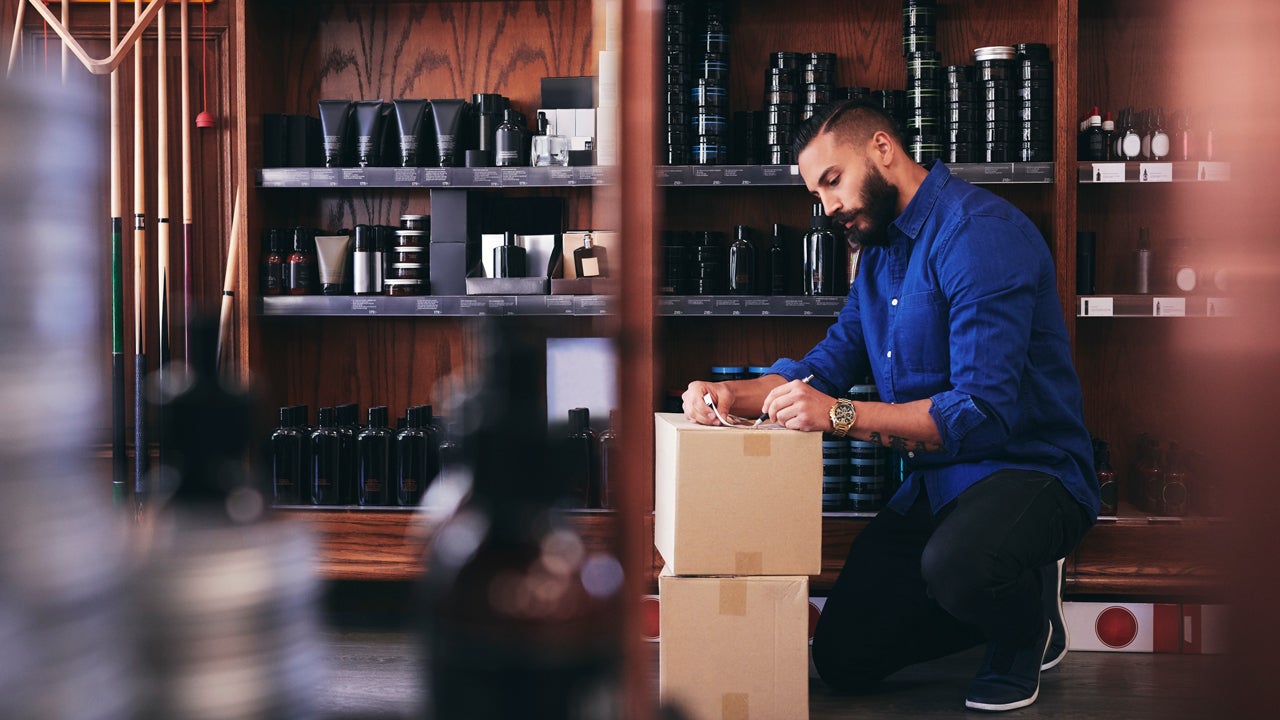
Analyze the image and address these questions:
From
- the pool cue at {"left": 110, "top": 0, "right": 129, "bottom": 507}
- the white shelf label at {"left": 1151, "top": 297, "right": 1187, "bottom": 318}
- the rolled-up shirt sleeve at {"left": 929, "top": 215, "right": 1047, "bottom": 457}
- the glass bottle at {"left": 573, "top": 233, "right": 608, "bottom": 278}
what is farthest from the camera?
the glass bottle at {"left": 573, "top": 233, "right": 608, "bottom": 278}

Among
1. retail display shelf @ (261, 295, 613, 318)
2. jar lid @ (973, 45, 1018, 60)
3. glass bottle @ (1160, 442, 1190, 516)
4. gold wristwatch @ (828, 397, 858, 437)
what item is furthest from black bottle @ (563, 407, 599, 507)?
glass bottle @ (1160, 442, 1190, 516)

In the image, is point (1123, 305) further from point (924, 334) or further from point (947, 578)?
point (947, 578)

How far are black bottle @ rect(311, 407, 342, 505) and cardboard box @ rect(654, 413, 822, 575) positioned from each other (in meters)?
1.52

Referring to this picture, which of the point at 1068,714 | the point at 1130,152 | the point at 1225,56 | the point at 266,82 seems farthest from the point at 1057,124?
the point at 1225,56

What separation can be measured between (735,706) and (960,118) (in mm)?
1931

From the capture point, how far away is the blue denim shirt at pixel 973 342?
93.4 inches

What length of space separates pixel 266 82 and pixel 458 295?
1.03 m

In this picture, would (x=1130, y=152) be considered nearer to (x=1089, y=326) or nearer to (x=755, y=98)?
(x=1089, y=326)

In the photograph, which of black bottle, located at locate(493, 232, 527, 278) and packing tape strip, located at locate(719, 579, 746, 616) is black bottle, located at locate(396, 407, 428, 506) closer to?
black bottle, located at locate(493, 232, 527, 278)

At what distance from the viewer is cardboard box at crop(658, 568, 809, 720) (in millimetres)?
2273

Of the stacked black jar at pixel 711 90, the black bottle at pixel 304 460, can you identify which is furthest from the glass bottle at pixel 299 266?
the stacked black jar at pixel 711 90

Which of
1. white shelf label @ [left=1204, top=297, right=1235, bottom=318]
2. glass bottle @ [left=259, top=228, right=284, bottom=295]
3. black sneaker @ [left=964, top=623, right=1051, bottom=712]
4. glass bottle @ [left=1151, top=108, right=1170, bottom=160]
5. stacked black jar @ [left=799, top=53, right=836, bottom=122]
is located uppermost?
stacked black jar @ [left=799, top=53, right=836, bottom=122]

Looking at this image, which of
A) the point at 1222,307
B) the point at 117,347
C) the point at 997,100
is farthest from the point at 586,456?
the point at 1222,307

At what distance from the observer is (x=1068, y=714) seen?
2.56 m
